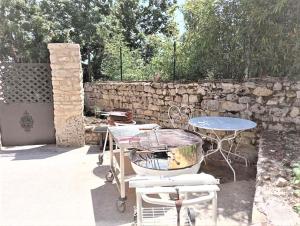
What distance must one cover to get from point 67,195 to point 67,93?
257 centimetres

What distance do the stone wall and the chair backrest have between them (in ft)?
0.40

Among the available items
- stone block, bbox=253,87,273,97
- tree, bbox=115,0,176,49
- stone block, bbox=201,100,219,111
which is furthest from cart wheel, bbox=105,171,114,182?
tree, bbox=115,0,176,49

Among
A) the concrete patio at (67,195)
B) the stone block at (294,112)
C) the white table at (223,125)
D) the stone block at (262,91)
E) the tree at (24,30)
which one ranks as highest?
the tree at (24,30)

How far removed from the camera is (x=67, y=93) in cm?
566

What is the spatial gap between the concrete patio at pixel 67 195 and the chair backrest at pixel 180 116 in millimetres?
1669

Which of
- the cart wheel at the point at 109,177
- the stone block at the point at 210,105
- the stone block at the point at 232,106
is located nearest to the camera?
the cart wheel at the point at 109,177

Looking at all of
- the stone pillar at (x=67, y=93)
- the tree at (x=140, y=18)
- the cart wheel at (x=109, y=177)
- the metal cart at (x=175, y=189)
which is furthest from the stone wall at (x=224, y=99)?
the tree at (x=140, y=18)

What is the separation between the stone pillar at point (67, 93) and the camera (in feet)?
18.2

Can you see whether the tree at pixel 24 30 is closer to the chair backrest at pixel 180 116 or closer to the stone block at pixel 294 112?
the chair backrest at pixel 180 116

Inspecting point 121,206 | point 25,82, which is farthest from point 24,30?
point 121,206

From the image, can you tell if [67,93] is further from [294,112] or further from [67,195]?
[294,112]

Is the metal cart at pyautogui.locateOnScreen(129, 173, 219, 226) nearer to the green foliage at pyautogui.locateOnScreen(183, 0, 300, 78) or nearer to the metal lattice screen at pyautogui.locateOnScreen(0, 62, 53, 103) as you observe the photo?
the green foliage at pyautogui.locateOnScreen(183, 0, 300, 78)

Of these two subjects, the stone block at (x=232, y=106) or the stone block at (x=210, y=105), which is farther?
the stone block at (x=210, y=105)

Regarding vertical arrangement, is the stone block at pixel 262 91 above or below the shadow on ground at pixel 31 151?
above
